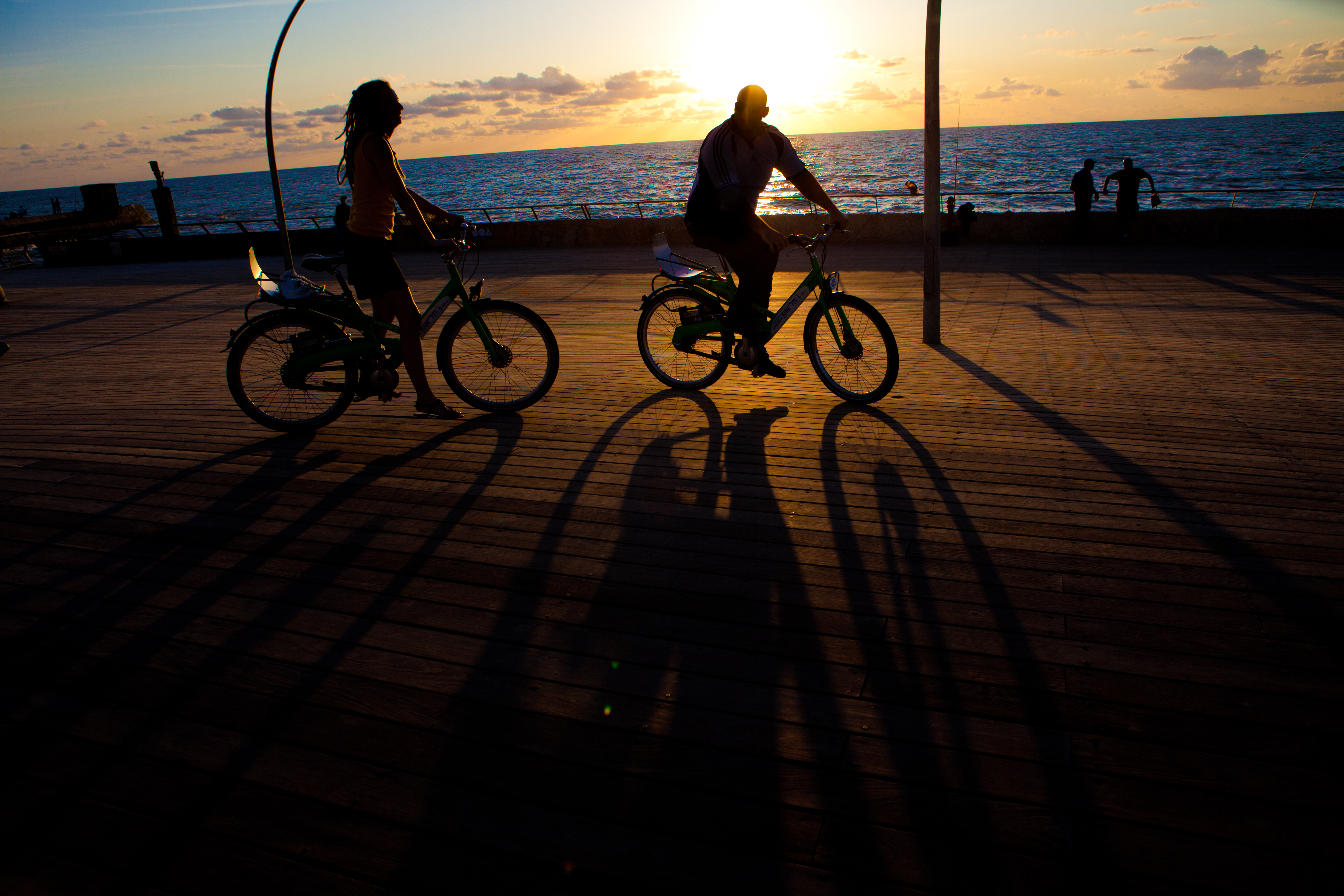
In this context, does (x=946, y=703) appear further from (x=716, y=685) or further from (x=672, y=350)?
(x=672, y=350)

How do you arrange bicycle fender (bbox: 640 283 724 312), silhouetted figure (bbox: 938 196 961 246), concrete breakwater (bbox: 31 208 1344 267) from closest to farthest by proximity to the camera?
bicycle fender (bbox: 640 283 724 312) → concrete breakwater (bbox: 31 208 1344 267) → silhouetted figure (bbox: 938 196 961 246)

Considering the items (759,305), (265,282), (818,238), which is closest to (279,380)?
(265,282)

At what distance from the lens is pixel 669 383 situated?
6.06m

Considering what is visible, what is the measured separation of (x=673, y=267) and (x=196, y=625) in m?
3.88

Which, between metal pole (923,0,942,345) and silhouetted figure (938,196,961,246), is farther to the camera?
silhouetted figure (938,196,961,246)

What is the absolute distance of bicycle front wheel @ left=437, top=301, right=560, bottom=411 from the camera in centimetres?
540

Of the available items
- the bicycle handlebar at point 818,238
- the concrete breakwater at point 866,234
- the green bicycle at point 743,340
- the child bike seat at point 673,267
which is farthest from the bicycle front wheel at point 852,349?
the concrete breakwater at point 866,234

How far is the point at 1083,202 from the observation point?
1659 cm

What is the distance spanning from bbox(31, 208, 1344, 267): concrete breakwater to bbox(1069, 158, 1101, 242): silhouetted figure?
184 mm

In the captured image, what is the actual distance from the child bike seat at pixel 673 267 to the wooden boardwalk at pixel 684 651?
1010mm

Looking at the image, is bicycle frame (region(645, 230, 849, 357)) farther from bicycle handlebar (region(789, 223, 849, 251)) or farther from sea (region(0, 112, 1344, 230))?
sea (region(0, 112, 1344, 230))

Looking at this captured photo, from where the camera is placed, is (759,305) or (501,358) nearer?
(501,358)

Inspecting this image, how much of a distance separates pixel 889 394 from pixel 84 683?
487 cm

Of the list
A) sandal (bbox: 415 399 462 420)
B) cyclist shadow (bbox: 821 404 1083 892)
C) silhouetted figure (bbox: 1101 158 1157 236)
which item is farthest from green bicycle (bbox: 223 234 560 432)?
silhouetted figure (bbox: 1101 158 1157 236)
